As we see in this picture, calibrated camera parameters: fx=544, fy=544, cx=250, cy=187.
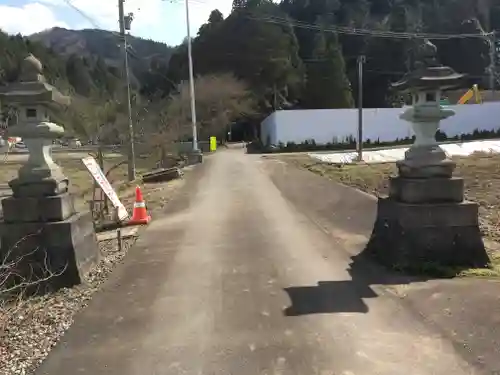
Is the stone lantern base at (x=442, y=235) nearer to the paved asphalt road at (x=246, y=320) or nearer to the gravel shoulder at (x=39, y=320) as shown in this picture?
the paved asphalt road at (x=246, y=320)

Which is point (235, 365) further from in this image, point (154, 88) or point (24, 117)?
point (154, 88)

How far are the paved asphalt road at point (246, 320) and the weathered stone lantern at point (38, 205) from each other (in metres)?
0.72

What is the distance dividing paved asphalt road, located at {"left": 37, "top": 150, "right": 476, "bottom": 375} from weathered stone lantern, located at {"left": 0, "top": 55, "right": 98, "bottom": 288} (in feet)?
2.35

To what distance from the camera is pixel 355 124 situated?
4525 centimetres

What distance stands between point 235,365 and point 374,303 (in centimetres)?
202

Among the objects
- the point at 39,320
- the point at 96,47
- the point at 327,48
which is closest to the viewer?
the point at 39,320

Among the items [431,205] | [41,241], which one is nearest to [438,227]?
[431,205]

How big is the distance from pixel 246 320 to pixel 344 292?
140 cm

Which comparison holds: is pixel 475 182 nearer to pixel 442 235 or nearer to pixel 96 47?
pixel 442 235

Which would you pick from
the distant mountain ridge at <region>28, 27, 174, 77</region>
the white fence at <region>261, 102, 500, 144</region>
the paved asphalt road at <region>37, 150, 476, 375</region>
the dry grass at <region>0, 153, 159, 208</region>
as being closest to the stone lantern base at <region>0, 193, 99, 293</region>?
the paved asphalt road at <region>37, 150, 476, 375</region>

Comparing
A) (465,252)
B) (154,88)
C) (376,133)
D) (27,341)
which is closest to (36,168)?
(27,341)

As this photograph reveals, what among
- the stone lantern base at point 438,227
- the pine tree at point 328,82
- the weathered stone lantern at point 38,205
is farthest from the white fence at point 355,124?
the weathered stone lantern at point 38,205

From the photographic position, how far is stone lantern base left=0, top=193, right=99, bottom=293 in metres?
6.91

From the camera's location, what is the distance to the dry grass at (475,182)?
29.8 feet
